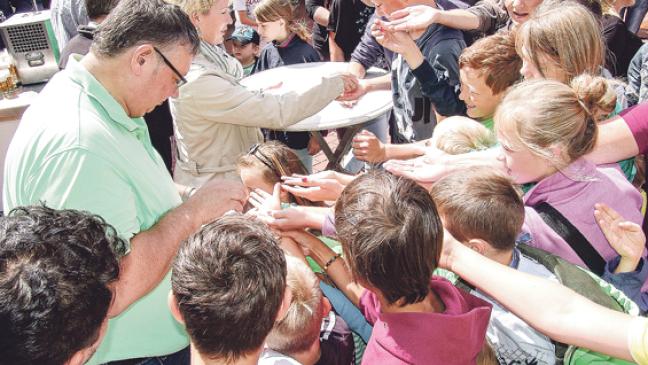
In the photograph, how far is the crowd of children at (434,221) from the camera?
1.26 metres

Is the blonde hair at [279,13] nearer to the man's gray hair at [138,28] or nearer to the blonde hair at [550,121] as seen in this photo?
the man's gray hair at [138,28]

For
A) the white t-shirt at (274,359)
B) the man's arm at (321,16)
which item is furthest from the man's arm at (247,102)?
the man's arm at (321,16)

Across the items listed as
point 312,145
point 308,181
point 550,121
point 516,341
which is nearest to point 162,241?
point 308,181

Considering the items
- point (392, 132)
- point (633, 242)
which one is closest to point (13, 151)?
point (633, 242)

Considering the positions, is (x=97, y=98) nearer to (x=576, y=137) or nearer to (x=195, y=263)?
(x=195, y=263)

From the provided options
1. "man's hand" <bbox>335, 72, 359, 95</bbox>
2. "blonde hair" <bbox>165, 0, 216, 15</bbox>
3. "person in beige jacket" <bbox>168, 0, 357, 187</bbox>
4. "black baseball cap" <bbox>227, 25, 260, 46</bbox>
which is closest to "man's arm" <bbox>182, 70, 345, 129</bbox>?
"person in beige jacket" <bbox>168, 0, 357, 187</bbox>

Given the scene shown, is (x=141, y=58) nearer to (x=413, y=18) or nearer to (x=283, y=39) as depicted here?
(x=413, y=18)

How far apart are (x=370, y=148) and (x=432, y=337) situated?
1.51 meters

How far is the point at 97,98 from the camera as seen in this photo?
160 centimetres

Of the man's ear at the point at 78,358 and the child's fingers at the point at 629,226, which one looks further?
the child's fingers at the point at 629,226

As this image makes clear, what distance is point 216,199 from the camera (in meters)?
1.79

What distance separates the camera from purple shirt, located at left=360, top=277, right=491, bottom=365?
4.27ft

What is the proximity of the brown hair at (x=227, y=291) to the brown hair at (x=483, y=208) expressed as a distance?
2.11ft

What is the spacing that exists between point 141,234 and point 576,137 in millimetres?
1436
